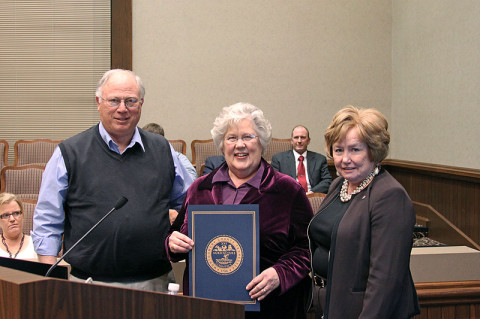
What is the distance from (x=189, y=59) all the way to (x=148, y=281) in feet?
22.0

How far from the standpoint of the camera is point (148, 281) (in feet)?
7.38

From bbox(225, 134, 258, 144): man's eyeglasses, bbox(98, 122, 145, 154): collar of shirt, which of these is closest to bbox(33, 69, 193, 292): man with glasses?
bbox(98, 122, 145, 154): collar of shirt

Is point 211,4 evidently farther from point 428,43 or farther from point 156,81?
point 428,43

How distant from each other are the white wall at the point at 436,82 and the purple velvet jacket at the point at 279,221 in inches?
191

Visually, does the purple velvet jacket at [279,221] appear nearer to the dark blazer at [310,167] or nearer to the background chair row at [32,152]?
the dark blazer at [310,167]

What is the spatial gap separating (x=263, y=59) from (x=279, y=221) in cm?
692

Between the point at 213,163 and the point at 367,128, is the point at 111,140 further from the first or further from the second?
the point at 213,163

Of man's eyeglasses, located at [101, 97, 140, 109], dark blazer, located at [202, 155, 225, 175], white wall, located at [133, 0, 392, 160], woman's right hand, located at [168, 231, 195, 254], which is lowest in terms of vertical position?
woman's right hand, located at [168, 231, 195, 254]

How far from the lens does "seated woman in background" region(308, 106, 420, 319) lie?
1789 millimetres

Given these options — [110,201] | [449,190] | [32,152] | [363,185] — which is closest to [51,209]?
[110,201]

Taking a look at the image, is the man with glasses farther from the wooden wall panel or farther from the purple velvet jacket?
the wooden wall panel

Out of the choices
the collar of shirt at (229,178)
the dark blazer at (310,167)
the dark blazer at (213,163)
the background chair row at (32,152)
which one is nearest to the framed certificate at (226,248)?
the collar of shirt at (229,178)

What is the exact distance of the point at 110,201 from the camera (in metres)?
2.20

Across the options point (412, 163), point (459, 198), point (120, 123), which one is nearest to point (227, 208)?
point (120, 123)
